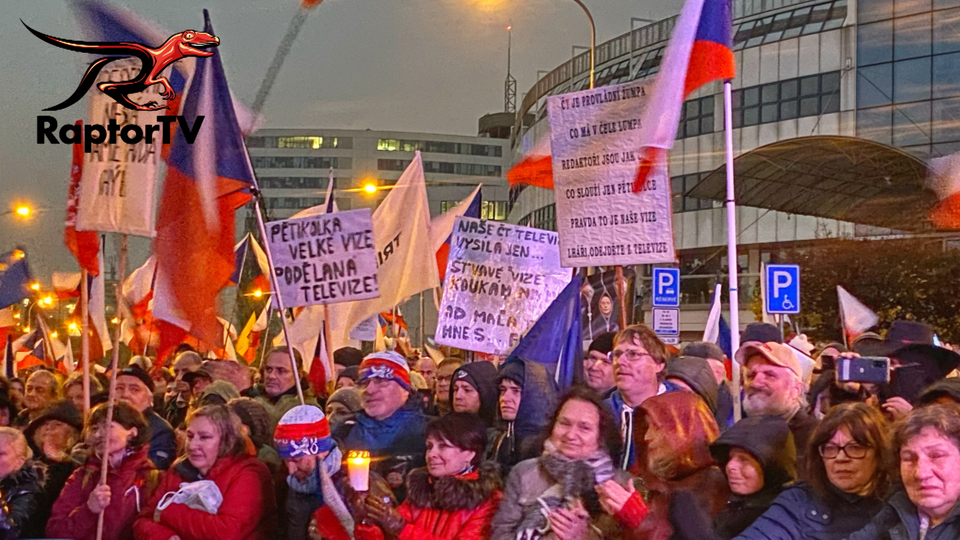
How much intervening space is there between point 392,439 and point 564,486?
72.0 inches

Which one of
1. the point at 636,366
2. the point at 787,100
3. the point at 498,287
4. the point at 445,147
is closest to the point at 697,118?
the point at 787,100

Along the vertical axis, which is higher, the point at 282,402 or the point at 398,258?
the point at 398,258

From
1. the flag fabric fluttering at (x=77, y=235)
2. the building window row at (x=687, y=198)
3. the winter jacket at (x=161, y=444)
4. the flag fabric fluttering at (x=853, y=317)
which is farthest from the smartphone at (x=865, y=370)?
the building window row at (x=687, y=198)

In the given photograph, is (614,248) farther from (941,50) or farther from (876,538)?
(941,50)

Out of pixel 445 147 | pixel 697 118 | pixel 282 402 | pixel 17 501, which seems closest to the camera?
pixel 17 501

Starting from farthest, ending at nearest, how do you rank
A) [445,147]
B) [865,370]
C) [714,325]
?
1. [445,147]
2. [714,325]
3. [865,370]

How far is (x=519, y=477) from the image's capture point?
4711 mm

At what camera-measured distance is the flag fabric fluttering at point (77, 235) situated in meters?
8.44

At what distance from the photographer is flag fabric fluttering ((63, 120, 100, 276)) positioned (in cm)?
844

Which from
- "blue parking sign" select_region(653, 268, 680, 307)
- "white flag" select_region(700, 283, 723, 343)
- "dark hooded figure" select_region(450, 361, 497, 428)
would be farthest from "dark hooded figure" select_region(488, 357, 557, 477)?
"blue parking sign" select_region(653, 268, 680, 307)

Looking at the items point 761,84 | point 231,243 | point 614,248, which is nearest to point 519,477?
point 614,248

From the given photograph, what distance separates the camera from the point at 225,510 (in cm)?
544

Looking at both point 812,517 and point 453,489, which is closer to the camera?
point 812,517

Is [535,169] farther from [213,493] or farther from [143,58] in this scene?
[213,493]
